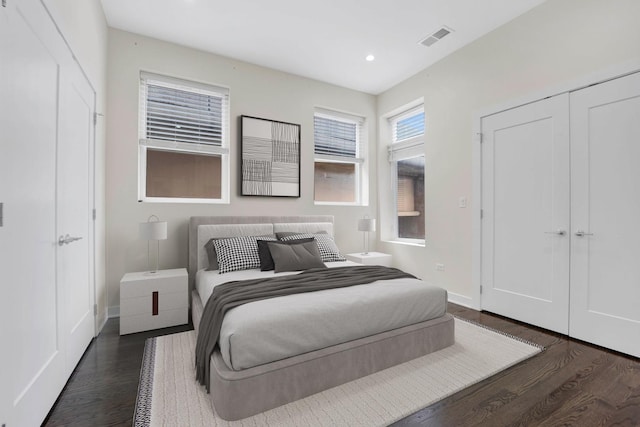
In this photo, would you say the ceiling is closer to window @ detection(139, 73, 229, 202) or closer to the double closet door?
window @ detection(139, 73, 229, 202)

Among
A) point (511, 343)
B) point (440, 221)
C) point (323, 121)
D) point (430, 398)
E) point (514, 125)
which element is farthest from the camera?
point (323, 121)

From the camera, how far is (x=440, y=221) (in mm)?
3982

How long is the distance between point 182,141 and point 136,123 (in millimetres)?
511

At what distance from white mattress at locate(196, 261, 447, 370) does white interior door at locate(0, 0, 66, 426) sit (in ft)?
2.96

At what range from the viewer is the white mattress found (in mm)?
1667

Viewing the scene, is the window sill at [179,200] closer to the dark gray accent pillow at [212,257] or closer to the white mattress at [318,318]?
the dark gray accent pillow at [212,257]

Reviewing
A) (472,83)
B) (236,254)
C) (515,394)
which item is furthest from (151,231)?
(472,83)

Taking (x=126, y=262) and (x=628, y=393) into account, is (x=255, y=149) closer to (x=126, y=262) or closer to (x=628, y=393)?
(x=126, y=262)

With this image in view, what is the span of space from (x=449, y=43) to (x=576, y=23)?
123 centimetres

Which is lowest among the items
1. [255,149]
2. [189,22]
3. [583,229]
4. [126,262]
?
[126,262]

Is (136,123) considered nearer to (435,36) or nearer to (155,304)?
(155,304)

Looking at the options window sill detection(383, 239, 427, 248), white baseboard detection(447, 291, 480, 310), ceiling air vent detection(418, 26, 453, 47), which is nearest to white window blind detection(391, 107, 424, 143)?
ceiling air vent detection(418, 26, 453, 47)

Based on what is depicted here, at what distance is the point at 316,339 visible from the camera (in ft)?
6.11

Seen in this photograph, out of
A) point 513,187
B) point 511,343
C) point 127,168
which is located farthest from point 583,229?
point 127,168
